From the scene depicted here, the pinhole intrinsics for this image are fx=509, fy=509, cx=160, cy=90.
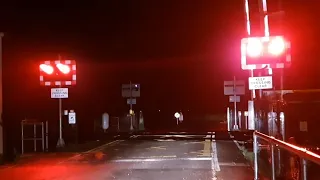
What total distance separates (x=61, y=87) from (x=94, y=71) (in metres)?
25.3

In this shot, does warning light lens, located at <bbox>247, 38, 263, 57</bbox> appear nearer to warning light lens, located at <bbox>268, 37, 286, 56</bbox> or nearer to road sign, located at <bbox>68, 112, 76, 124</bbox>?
warning light lens, located at <bbox>268, 37, 286, 56</bbox>

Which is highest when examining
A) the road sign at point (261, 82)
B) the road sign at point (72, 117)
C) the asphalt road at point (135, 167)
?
the road sign at point (261, 82)

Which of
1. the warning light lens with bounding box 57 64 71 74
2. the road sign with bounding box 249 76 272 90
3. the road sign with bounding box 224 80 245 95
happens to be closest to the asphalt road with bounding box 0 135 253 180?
the road sign with bounding box 249 76 272 90

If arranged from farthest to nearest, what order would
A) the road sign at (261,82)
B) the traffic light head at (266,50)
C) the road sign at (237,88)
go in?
the road sign at (237,88) < the road sign at (261,82) < the traffic light head at (266,50)

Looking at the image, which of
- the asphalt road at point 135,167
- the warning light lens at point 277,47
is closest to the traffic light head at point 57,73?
the asphalt road at point 135,167

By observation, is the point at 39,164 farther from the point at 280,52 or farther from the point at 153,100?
the point at 153,100

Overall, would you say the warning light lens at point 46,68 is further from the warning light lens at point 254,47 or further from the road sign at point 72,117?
the warning light lens at point 254,47

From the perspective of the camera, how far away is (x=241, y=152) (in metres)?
21.1

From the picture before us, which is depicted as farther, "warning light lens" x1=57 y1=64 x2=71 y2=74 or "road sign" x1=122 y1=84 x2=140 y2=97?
"road sign" x1=122 y1=84 x2=140 y2=97

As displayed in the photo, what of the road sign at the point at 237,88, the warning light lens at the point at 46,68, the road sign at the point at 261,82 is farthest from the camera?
the road sign at the point at 237,88

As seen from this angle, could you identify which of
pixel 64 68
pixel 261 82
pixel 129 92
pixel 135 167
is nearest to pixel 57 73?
pixel 64 68

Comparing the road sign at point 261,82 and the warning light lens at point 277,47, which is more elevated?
the warning light lens at point 277,47

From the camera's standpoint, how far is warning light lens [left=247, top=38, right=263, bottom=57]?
12.9 m

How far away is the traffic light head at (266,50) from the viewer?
12883 millimetres
